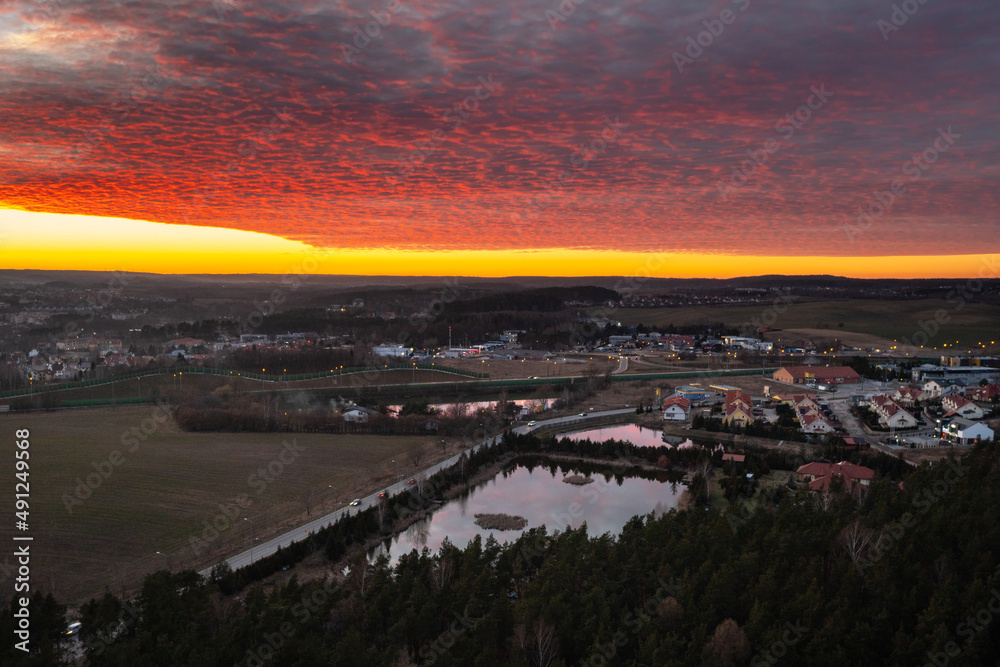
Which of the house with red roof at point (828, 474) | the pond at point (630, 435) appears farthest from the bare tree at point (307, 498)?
the house with red roof at point (828, 474)

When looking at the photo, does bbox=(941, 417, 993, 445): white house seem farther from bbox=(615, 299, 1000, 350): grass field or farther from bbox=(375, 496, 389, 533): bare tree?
bbox=(615, 299, 1000, 350): grass field

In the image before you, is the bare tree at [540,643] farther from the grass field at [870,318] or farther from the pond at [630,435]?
the grass field at [870,318]

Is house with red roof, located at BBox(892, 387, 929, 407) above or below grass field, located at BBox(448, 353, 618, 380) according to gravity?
above

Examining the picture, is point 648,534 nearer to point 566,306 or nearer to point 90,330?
point 90,330

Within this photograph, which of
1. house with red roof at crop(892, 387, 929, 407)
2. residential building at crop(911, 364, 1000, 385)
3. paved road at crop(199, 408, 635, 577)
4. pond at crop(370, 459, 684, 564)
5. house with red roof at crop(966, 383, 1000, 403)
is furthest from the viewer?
residential building at crop(911, 364, 1000, 385)

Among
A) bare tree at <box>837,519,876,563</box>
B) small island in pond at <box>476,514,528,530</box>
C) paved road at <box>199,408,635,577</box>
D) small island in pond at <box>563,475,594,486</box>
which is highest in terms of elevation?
bare tree at <box>837,519,876,563</box>

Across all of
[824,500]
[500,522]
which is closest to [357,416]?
[500,522]

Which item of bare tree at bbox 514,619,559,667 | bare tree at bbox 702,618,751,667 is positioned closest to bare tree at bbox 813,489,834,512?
bare tree at bbox 702,618,751,667

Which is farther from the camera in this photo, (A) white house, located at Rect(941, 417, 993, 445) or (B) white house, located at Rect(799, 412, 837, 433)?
(B) white house, located at Rect(799, 412, 837, 433)
